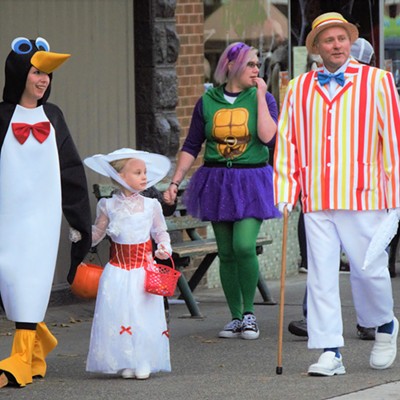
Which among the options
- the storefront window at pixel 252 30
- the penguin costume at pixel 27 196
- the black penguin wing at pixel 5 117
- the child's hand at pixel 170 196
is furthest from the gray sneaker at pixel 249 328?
the storefront window at pixel 252 30

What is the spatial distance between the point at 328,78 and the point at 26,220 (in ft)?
6.04

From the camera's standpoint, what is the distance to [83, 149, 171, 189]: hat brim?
8.66 meters

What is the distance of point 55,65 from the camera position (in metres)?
8.39

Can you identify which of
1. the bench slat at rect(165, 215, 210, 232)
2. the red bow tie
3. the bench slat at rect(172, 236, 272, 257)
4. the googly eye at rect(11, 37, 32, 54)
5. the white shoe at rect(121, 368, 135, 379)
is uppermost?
the googly eye at rect(11, 37, 32, 54)

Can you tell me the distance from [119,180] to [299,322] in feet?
6.22

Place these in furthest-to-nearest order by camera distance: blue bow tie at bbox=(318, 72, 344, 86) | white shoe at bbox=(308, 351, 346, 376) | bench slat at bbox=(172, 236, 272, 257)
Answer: bench slat at bbox=(172, 236, 272, 257), blue bow tie at bbox=(318, 72, 344, 86), white shoe at bbox=(308, 351, 346, 376)

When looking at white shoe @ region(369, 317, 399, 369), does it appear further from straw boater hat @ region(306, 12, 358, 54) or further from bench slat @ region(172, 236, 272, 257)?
bench slat @ region(172, 236, 272, 257)

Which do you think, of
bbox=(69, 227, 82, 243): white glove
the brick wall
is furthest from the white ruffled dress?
the brick wall

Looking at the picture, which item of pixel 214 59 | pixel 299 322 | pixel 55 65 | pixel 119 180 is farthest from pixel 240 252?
pixel 214 59

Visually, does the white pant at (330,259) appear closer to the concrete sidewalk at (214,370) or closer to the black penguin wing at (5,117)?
the concrete sidewalk at (214,370)

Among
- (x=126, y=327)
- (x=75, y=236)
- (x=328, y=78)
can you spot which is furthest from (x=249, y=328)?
(x=328, y=78)

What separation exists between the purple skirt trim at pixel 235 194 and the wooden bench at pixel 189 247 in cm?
86

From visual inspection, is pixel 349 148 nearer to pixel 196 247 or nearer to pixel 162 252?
pixel 162 252

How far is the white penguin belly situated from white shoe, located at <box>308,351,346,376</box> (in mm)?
1523
